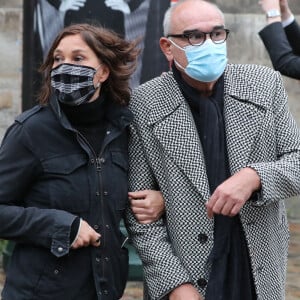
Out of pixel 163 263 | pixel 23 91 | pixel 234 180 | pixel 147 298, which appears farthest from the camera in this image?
pixel 23 91

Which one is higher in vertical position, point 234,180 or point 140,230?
point 234,180

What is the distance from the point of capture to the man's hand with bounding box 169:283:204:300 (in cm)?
320

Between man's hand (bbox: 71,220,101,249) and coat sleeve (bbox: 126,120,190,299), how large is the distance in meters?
0.27

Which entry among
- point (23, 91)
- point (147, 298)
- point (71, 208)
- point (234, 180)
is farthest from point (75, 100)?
point (23, 91)

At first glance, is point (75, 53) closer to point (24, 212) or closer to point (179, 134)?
point (179, 134)

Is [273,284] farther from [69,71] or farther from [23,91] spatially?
[23,91]

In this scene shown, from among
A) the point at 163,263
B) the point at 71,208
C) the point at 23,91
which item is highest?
the point at 71,208

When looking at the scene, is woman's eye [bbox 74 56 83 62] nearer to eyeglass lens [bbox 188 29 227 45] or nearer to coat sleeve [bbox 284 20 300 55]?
eyeglass lens [bbox 188 29 227 45]

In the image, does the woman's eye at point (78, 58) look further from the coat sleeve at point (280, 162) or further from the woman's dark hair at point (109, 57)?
the coat sleeve at point (280, 162)

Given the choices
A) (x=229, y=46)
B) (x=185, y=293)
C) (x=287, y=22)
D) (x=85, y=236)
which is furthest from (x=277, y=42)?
(x=229, y=46)

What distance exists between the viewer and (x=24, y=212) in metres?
3.10

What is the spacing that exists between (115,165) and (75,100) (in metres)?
0.28

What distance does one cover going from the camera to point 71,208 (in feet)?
10.3

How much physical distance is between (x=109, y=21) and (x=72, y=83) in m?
3.18
